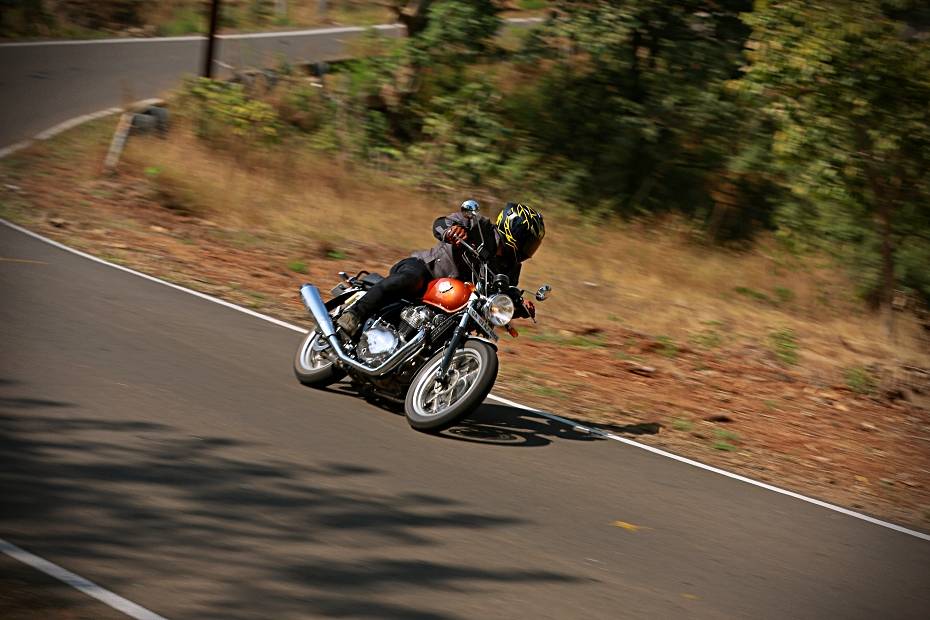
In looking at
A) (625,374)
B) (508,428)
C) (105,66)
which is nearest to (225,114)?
(105,66)

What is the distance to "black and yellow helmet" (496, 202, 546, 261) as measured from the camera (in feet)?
27.5

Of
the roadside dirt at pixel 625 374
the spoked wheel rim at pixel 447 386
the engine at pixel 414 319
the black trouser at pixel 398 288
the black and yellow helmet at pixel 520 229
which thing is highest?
the black and yellow helmet at pixel 520 229

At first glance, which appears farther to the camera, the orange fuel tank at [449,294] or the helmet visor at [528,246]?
the helmet visor at [528,246]

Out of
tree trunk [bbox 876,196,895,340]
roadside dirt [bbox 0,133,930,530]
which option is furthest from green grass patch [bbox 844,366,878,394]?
tree trunk [bbox 876,196,895,340]

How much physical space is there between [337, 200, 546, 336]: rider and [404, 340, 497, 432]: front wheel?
0.54 metres

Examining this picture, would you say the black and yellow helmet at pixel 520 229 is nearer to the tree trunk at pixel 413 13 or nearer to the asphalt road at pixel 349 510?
the asphalt road at pixel 349 510

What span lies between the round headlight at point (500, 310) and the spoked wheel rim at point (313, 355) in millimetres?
1696

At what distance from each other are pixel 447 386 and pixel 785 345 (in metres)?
7.88

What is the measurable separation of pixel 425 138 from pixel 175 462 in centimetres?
1911

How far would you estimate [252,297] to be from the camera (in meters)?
12.4

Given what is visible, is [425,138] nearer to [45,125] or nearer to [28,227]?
[45,125]

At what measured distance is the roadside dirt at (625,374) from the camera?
9.95 m

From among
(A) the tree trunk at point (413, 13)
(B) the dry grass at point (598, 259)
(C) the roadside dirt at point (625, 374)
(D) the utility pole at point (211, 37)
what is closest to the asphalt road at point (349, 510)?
(C) the roadside dirt at point (625, 374)

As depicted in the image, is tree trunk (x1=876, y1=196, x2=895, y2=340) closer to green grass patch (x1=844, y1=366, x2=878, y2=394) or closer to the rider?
green grass patch (x1=844, y1=366, x2=878, y2=394)
